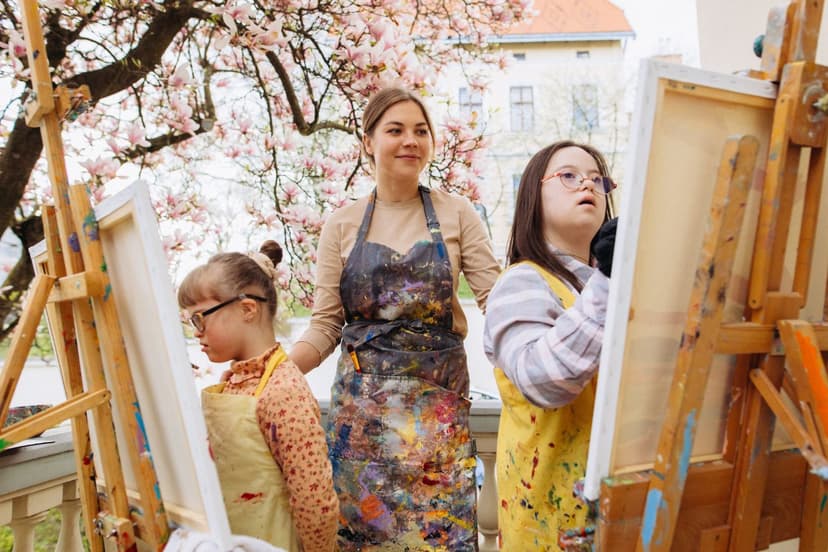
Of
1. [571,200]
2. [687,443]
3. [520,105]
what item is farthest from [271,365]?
[520,105]

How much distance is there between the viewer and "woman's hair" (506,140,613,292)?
1291 millimetres

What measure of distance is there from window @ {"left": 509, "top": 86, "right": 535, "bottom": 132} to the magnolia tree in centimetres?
1149

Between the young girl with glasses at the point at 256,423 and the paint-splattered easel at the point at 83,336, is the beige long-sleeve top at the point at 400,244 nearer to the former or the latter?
the young girl with glasses at the point at 256,423

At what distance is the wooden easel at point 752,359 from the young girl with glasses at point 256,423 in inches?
23.3

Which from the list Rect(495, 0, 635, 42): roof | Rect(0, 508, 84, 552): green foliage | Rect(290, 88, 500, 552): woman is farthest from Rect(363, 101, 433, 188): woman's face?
Rect(495, 0, 635, 42): roof

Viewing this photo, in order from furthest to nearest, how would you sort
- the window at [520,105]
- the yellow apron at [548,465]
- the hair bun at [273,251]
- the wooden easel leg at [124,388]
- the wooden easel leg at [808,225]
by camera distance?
the window at [520,105], the hair bun at [273,251], the yellow apron at [548,465], the wooden easel leg at [124,388], the wooden easel leg at [808,225]

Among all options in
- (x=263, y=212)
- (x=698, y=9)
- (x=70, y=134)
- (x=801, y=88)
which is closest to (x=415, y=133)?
(x=801, y=88)

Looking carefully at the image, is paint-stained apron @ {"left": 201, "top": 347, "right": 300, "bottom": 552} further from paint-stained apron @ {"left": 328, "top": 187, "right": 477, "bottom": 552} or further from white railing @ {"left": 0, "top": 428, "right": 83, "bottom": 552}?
white railing @ {"left": 0, "top": 428, "right": 83, "bottom": 552}

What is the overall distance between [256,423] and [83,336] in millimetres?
358

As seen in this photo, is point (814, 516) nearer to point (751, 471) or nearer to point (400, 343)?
point (751, 471)

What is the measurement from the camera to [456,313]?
5.94ft

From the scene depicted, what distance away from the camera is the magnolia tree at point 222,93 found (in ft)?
7.86

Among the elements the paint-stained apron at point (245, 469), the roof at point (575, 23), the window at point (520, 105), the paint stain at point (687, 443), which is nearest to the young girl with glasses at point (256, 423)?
the paint-stained apron at point (245, 469)

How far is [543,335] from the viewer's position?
1.09m
